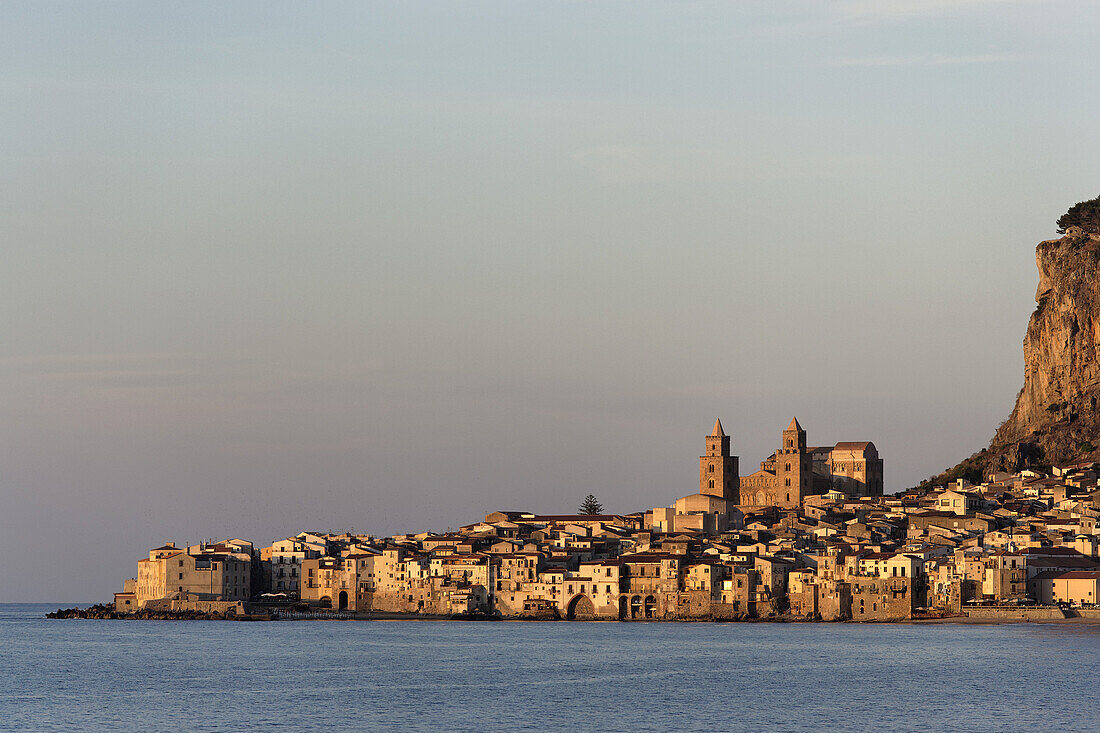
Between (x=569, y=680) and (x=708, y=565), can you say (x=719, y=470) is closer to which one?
(x=708, y=565)

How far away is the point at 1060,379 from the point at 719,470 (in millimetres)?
31965

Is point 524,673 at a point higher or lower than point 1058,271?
lower

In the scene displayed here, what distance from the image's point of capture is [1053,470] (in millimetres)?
148875

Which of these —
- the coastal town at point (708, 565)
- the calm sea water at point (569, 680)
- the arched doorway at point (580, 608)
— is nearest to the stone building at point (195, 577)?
the coastal town at point (708, 565)

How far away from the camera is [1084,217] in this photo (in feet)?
548

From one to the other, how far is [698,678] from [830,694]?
768 cm

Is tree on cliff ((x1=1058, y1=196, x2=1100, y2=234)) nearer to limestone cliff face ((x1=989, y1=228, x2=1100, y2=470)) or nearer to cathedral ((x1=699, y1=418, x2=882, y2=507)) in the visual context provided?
limestone cliff face ((x1=989, y1=228, x2=1100, y2=470))

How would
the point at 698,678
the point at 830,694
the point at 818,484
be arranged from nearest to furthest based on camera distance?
the point at 830,694 → the point at 698,678 → the point at 818,484

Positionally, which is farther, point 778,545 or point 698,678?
point 778,545

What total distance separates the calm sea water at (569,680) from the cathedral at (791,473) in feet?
178

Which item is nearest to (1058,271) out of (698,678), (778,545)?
(778,545)

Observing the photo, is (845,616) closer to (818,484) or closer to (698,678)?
(698,678)

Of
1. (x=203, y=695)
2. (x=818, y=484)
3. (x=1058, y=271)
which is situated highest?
(x=1058, y=271)

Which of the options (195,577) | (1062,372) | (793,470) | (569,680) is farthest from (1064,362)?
(569,680)
